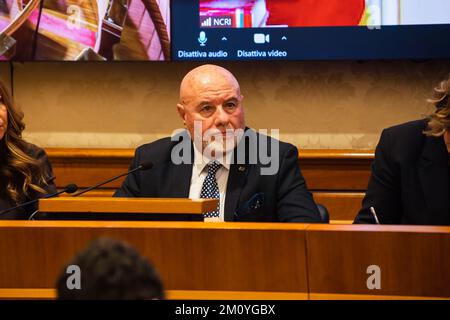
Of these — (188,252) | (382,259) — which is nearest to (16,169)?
(188,252)

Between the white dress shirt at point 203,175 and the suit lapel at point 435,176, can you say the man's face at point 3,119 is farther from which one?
the suit lapel at point 435,176

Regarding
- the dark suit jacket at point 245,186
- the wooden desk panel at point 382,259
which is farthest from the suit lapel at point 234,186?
the wooden desk panel at point 382,259

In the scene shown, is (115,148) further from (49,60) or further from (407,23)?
(407,23)

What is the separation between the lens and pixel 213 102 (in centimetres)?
295

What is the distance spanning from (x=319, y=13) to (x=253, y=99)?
58cm

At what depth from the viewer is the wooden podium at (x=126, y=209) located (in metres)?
2.04

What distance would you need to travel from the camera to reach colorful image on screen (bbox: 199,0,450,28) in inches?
143

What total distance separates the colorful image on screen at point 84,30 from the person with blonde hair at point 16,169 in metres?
0.91

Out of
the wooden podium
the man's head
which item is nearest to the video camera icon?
the man's head

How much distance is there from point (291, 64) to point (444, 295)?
2439mm

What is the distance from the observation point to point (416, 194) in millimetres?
2590

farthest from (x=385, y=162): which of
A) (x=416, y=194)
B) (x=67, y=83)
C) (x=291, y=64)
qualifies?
(x=67, y=83)

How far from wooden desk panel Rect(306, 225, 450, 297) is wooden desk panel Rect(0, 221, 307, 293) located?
4 centimetres

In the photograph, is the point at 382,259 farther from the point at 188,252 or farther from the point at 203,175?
the point at 203,175
